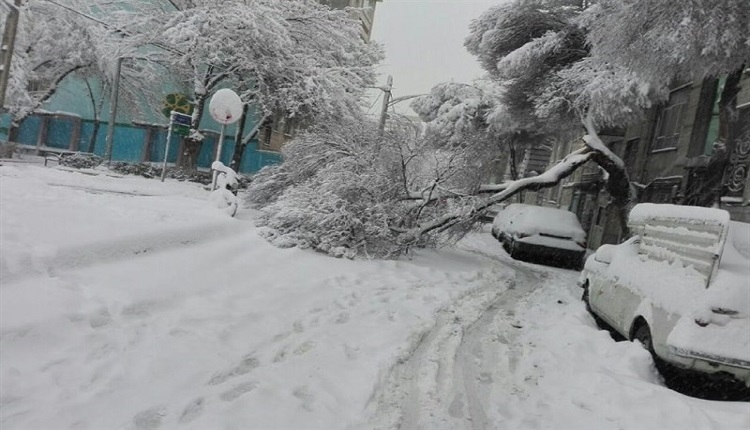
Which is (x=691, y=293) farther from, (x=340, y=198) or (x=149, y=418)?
(x=340, y=198)

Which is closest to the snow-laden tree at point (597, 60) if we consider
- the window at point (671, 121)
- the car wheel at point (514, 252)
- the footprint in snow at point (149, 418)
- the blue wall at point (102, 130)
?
the car wheel at point (514, 252)

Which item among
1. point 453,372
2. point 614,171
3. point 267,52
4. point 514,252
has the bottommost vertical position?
point 453,372

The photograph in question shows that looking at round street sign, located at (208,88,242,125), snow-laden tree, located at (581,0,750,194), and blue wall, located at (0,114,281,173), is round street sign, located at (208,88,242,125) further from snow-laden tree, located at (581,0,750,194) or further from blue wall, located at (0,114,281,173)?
blue wall, located at (0,114,281,173)

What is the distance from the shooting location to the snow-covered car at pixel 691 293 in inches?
154

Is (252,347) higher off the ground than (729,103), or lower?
lower

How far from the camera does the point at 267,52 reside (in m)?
18.2

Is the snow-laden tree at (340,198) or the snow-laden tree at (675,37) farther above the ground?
the snow-laden tree at (675,37)

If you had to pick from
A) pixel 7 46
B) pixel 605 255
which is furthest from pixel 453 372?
pixel 7 46

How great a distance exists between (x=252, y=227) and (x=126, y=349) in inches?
213

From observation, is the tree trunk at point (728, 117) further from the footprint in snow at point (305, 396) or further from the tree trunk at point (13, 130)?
the tree trunk at point (13, 130)

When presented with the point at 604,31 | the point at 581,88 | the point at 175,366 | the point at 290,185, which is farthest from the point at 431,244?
the point at 175,366

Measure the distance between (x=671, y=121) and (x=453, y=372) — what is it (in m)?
17.0

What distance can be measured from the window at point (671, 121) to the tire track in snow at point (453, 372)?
1348cm

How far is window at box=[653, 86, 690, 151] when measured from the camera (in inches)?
667
